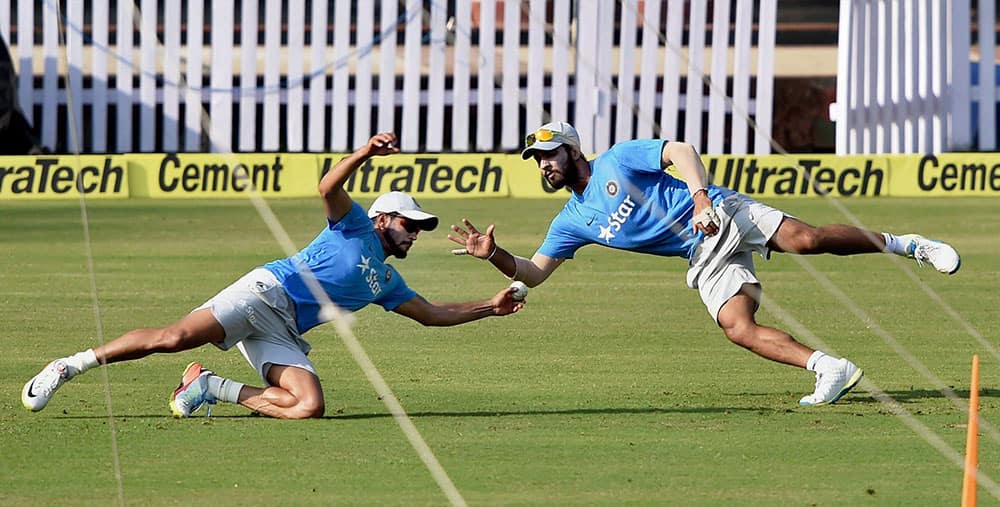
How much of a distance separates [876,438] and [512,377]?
11.3ft

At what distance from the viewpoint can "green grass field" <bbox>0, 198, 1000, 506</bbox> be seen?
30.0 feet

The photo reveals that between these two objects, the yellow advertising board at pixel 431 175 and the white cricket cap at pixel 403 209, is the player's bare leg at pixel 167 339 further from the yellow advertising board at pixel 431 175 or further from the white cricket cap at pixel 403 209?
the yellow advertising board at pixel 431 175

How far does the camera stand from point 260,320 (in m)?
11.1

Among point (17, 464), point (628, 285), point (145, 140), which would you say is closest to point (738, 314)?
point (17, 464)

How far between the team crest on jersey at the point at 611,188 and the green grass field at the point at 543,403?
1.33 metres

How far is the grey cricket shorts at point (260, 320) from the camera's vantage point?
36.0 feet

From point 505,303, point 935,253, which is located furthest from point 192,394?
point 935,253

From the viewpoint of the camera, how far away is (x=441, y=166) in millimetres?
34094

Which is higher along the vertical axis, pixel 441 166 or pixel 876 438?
pixel 876 438

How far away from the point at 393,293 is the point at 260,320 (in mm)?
860

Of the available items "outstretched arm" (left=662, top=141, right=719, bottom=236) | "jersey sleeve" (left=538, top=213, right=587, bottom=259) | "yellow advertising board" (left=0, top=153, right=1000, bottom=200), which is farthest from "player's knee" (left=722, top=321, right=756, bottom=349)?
"yellow advertising board" (left=0, top=153, right=1000, bottom=200)

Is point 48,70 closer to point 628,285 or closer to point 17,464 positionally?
point 628,285

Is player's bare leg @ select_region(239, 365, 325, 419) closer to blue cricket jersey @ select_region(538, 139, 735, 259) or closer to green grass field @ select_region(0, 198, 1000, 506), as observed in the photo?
green grass field @ select_region(0, 198, 1000, 506)

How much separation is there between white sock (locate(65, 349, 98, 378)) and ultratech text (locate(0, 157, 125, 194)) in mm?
23462
